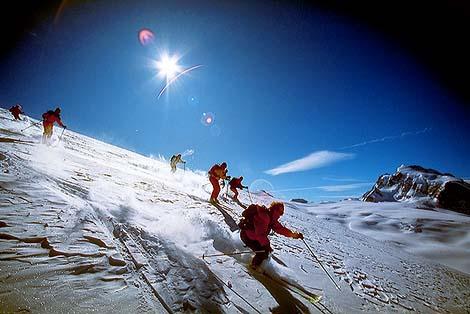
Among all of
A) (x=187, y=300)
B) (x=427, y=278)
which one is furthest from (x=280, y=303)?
(x=427, y=278)

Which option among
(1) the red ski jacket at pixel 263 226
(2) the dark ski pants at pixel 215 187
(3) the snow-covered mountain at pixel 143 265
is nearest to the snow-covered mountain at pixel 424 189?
(3) the snow-covered mountain at pixel 143 265

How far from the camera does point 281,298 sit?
13.9 ft

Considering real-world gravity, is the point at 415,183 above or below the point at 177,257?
above

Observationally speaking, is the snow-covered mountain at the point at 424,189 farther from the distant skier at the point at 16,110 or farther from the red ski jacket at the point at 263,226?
the distant skier at the point at 16,110

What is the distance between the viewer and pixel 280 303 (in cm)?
405

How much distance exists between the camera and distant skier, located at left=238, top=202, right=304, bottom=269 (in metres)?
5.28

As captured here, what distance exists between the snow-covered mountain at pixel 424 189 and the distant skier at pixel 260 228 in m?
48.7

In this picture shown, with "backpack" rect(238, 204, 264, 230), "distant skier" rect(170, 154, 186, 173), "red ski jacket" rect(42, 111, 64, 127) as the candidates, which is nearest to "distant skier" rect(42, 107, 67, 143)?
"red ski jacket" rect(42, 111, 64, 127)

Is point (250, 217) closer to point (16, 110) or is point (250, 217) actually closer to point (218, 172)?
point (218, 172)

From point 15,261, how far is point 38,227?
973 mm

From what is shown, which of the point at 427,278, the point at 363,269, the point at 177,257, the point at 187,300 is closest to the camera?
the point at 187,300

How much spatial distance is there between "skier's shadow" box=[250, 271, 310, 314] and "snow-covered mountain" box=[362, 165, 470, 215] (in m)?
49.2

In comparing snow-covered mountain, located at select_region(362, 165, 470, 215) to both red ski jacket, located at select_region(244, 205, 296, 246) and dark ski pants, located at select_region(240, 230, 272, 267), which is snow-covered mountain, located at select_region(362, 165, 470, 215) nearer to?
red ski jacket, located at select_region(244, 205, 296, 246)

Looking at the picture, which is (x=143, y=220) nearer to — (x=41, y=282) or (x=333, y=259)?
(x=41, y=282)
